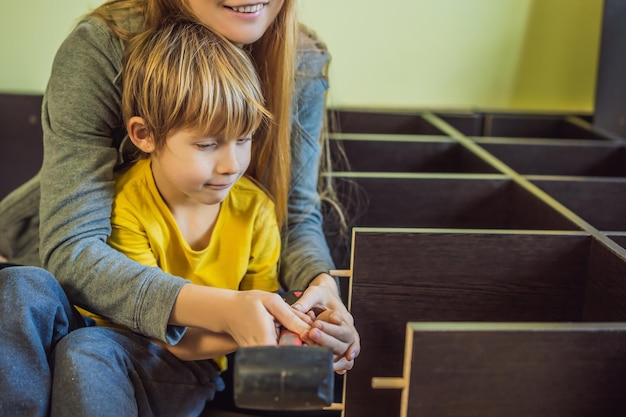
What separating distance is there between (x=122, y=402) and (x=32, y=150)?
1113 millimetres

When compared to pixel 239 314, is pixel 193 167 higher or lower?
higher

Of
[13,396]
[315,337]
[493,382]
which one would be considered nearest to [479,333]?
[493,382]

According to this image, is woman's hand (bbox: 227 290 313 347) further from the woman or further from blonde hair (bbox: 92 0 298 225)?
blonde hair (bbox: 92 0 298 225)

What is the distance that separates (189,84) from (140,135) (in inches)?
4.7

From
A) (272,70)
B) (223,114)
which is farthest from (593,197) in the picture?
(223,114)

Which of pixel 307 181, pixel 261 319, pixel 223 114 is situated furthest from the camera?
pixel 307 181

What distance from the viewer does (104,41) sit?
43.2 inches

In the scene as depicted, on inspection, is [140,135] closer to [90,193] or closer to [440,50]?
[90,193]

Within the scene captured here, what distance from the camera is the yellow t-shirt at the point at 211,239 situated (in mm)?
1079

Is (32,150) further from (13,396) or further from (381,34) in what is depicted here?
(13,396)

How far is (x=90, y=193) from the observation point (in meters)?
1.05

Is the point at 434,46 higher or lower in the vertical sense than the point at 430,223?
higher

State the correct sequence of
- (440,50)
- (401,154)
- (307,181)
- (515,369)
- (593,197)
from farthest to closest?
(440,50) → (401,154) → (593,197) → (307,181) → (515,369)

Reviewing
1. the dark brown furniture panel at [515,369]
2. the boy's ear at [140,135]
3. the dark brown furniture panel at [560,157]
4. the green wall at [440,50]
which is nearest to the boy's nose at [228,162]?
the boy's ear at [140,135]
